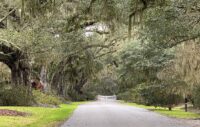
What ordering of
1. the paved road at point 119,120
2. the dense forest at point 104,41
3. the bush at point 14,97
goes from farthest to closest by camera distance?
the bush at point 14,97 → the paved road at point 119,120 → the dense forest at point 104,41

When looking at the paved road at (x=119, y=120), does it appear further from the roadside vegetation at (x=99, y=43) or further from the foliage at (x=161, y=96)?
the foliage at (x=161, y=96)

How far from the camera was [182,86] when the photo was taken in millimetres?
35844

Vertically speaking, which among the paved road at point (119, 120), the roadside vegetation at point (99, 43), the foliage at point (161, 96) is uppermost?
the roadside vegetation at point (99, 43)

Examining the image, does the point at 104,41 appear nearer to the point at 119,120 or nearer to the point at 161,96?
the point at 161,96

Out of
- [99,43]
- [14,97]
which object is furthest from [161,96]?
[14,97]

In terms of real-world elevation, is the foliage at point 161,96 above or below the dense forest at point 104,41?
below

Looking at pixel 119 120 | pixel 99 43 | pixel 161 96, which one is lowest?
pixel 119 120

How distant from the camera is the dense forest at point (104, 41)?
659 inches

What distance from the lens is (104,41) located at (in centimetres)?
4534

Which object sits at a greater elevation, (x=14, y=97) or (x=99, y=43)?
(x=99, y=43)

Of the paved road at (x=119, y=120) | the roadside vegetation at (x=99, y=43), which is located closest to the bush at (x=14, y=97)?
the roadside vegetation at (x=99, y=43)

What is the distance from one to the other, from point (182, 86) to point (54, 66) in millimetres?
22528

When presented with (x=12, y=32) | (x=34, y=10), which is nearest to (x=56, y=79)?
(x=12, y=32)

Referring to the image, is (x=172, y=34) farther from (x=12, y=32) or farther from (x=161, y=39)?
(x=12, y=32)
